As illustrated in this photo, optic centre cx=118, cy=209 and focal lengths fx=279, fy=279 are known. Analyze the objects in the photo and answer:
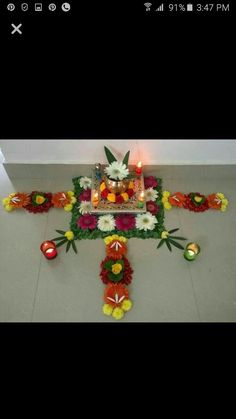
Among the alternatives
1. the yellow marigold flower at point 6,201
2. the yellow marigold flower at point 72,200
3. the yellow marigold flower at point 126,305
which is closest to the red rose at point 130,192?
the yellow marigold flower at point 72,200

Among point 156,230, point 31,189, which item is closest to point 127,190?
point 156,230

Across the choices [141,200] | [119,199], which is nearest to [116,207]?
[119,199]

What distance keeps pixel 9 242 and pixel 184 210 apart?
1.19 m

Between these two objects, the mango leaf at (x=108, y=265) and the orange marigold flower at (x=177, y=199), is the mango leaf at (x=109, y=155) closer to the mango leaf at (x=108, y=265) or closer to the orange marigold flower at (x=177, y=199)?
the orange marigold flower at (x=177, y=199)

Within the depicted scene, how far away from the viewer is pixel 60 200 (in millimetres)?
1935

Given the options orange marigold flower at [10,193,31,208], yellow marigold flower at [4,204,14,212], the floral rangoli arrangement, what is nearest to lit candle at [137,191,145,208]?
the floral rangoli arrangement

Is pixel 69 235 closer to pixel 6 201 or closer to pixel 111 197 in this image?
pixel 111 197

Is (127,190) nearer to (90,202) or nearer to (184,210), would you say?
(90,202)

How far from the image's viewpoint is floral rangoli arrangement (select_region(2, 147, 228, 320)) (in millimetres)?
1713

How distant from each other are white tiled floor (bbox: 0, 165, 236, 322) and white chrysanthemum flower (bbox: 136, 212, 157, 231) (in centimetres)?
9

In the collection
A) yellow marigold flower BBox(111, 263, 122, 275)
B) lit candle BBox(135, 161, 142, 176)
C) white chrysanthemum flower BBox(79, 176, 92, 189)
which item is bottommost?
yellow marigold flower BBox(111, 263, 122, 275)

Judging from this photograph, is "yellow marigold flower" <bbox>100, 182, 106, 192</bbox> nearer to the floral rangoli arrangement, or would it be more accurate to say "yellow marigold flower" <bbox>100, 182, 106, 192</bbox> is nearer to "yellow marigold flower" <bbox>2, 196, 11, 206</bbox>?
the floral rangoli arrangement

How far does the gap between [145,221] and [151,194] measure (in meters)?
0.25

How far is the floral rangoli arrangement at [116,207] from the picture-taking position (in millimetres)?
1713
